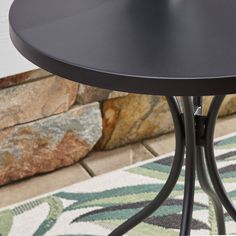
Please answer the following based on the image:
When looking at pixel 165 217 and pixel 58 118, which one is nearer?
pixel 165 217

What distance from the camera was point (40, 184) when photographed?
1892mm

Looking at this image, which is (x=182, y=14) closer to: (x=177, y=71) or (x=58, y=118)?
(x=177, y=71)

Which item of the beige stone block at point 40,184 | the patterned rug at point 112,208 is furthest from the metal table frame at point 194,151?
the beige stone block at point 40,184

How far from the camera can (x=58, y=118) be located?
1.92m

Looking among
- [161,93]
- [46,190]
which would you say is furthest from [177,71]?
[46,190]

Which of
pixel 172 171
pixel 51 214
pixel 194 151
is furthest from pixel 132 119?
pixel 194 151

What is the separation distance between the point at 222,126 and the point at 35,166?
2.37ft

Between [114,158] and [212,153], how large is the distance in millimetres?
736

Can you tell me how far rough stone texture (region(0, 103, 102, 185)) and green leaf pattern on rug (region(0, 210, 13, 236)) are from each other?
189 mm

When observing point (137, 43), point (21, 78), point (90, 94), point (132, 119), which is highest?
point (137, 43)

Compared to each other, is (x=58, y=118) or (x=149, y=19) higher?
(x=149, y=19)

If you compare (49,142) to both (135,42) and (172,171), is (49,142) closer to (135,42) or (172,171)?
(172,171)

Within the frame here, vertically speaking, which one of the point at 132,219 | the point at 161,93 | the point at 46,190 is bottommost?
the point at 46,190

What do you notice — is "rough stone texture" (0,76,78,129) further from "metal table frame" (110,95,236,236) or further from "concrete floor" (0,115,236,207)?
"metal table frame" (110,95,236,236)
